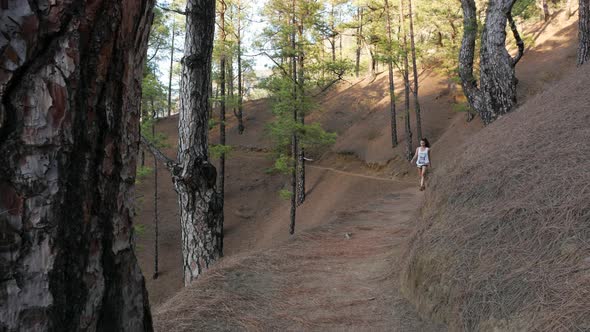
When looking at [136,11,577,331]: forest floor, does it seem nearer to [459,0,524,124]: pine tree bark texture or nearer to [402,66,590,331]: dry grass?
[402,66,590,331]: dry grass

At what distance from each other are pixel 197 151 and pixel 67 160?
4301 millimetres

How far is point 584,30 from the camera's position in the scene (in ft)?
29.7

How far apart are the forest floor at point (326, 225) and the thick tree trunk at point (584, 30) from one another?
410 cm

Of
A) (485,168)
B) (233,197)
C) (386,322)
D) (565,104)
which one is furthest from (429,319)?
(233,197)

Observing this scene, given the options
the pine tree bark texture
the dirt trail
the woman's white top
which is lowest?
the dirt trail

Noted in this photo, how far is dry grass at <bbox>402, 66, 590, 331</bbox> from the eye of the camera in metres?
2.72

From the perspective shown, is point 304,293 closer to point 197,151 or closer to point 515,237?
point 515,237

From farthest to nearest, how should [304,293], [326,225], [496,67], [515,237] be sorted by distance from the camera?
1. [496,67]
2. [326,225]
3. [304,293]
4. [515,237]

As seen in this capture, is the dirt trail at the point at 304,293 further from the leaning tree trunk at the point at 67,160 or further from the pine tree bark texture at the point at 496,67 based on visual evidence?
the pine tree bark texture at the point at 496,67

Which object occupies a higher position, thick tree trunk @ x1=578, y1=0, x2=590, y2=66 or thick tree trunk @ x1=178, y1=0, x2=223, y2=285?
thick tree trunk @ x1=578, y1=0, x2=590, y2=66

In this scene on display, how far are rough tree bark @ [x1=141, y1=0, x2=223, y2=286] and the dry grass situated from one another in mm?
2912

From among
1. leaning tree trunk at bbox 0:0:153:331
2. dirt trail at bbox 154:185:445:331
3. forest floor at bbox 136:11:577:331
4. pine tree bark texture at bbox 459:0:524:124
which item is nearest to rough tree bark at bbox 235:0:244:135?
forest floor at bbox 136:11:577:331

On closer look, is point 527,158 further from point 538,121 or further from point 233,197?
point 233,197

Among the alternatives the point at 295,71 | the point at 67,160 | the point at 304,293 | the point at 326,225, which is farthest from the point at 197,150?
the point at 295,71
